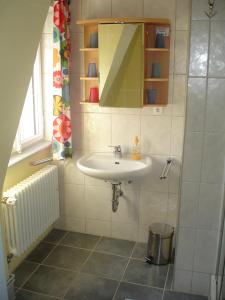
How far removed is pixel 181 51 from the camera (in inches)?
102

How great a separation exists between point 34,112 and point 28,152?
1.48 feet

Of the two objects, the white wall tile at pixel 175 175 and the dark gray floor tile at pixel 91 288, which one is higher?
the white wall tile at pixel 175 175

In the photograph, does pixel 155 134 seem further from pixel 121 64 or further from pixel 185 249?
A: pixel 185 249

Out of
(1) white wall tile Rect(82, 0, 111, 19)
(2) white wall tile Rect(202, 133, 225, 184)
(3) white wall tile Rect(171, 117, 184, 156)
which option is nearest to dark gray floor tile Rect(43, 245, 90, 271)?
(3) white wall tile Rect(171, 117, 184, 156)

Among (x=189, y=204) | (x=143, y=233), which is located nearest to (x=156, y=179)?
(x=143, y=233)

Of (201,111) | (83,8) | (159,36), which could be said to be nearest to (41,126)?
(83,8)

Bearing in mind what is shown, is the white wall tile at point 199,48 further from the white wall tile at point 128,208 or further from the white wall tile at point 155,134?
the white wall tile at point 128,208

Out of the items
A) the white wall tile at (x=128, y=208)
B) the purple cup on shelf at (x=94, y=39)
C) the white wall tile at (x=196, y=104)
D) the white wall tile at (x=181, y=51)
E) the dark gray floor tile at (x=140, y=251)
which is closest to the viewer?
the white wall tile at (x=196, y=104)

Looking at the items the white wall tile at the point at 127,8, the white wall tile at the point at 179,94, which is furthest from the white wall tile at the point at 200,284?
the white wall tile at the point at 127,8

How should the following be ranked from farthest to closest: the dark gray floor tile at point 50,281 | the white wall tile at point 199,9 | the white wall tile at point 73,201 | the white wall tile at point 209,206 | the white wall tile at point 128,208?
the white wall tile at point 73,201, the white wall tile at point 128,208, the dark gray floor tile at point 50,281, the white wall tile at point 209,206, the white wall tile at point 199,9

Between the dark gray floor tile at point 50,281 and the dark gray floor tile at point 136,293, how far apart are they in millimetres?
411

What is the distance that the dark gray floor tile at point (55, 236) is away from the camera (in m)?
3.12

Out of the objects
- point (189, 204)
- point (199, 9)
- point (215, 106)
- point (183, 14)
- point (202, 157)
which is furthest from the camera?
point (183, 14)

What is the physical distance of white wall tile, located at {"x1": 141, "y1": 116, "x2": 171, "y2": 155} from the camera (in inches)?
110
